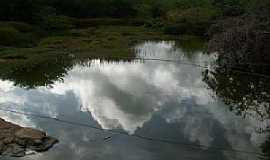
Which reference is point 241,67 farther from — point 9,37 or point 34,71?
point 9,37

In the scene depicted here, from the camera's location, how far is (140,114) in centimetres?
1407

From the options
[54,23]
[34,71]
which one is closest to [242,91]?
[34,71]

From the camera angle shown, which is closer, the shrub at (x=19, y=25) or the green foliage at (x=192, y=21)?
the shrub at (x=19, y=25)

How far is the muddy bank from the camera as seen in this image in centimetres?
1033

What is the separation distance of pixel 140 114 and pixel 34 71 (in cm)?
846

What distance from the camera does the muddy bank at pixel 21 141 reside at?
1033cm

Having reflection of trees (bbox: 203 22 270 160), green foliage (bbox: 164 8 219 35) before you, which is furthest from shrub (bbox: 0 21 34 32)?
reflection of trees (bbox: 203 22 270 160)

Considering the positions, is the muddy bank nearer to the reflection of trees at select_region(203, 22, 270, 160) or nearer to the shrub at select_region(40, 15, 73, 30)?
the reflection of trees at select_region(203, 22, 270, 160)

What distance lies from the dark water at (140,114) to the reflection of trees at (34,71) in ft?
0.84

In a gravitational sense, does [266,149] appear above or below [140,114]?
below

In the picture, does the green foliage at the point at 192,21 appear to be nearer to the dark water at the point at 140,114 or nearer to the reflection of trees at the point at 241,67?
the reflection of trees at the point at 241,67

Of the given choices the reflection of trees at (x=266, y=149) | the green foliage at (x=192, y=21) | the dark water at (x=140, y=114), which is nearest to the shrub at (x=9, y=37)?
the dark water at (x=140, y=114)

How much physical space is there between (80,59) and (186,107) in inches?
423

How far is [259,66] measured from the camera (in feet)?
65.4
